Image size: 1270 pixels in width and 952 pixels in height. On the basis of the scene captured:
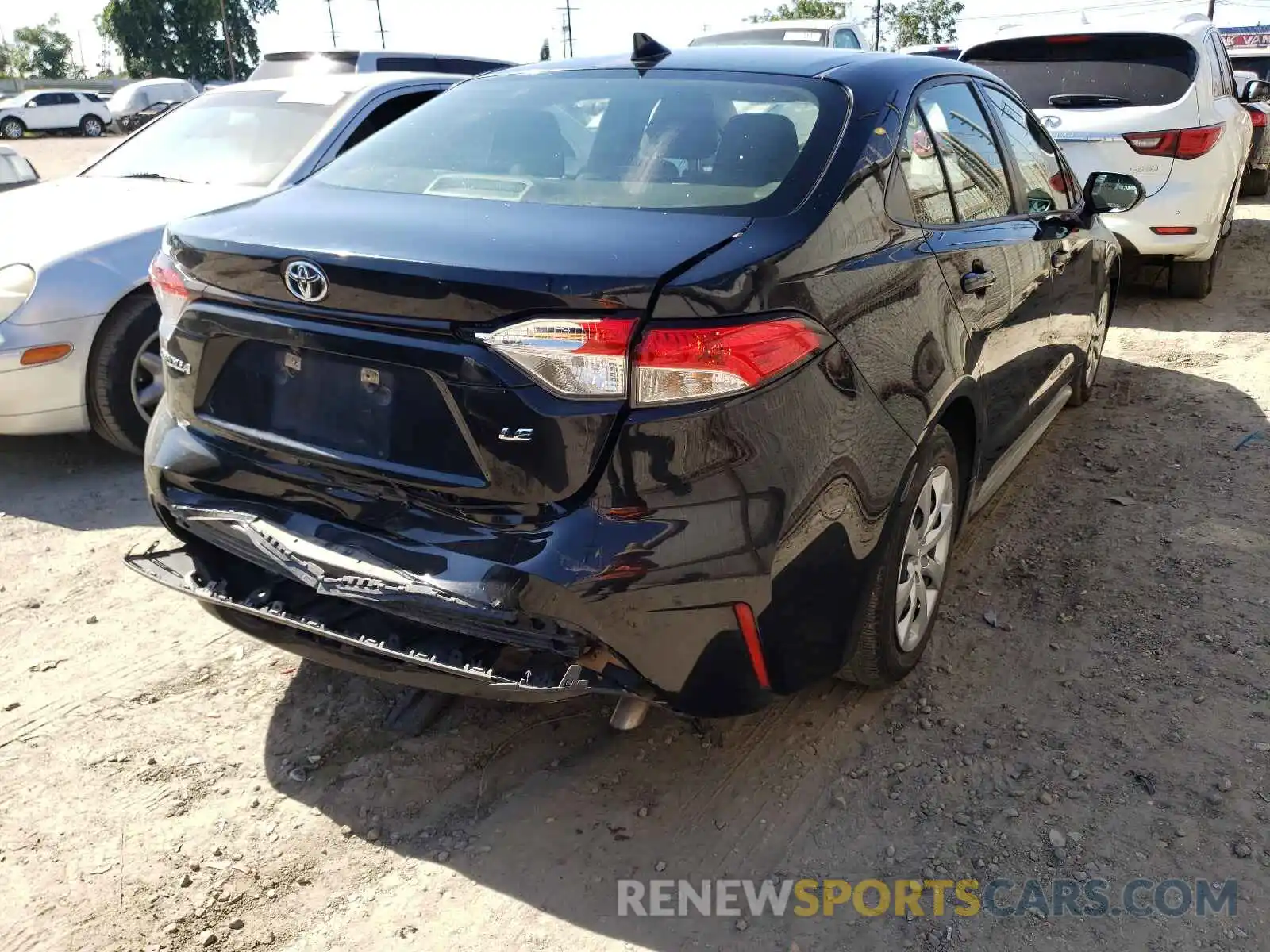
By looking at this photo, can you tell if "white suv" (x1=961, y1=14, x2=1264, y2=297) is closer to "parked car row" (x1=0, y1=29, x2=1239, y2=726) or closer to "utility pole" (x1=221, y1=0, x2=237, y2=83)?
"parked car row" (x1=0, y1=29, x2=1239, y2=726)

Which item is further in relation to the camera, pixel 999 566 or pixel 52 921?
pixel 999 566

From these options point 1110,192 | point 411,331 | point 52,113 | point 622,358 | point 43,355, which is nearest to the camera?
point 622,358

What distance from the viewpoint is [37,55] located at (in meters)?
85.8

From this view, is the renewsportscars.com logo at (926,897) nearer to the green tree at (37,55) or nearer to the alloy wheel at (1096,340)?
the alloy wheel at (1096,340)

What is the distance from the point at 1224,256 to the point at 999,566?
7071mm

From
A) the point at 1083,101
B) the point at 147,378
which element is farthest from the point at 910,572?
the point at 1083,101

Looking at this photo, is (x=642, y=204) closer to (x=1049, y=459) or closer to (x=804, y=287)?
(x=804, y=287)

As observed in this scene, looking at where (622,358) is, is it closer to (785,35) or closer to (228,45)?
(785,35)

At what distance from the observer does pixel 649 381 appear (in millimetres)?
2111

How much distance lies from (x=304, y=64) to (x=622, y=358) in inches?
311

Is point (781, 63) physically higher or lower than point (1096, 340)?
higher

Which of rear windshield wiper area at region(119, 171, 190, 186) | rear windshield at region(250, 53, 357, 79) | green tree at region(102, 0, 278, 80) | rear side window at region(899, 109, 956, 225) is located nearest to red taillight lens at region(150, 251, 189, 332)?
rear side window at region(899, 109, 956, 225)

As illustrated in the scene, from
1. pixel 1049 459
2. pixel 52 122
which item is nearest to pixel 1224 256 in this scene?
pixel 1049 459

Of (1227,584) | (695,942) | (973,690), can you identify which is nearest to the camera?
(695,942)
